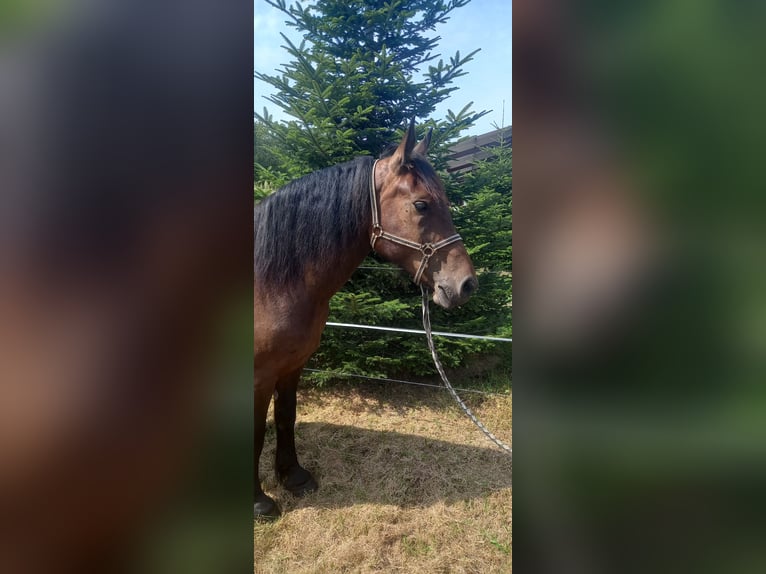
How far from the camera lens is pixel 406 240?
1.16 metres

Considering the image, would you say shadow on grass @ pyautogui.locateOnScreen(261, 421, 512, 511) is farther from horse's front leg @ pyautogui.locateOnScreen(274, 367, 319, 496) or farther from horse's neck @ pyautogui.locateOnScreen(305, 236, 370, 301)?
horse's neck @ pyautogui.locateOnScreen(305, 236, 370, 301)

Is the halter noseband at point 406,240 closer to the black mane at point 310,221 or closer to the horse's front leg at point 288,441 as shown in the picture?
the black mane at point 310,221

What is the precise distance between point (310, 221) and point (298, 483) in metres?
0.99

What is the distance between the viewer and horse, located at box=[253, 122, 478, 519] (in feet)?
3.72

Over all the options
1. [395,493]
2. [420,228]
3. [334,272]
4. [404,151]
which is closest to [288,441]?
[395,493]

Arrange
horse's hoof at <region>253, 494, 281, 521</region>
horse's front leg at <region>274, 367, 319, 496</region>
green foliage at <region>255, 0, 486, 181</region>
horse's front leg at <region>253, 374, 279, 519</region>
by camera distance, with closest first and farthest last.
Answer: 1. horse's front leg at <region>253, 374, 279, 519</region>
2. horse's hoof at <region>253, 494, 281, 521</region>
3. horse's front leg at <region>274, 367, 319, 496</region>
4. green foliage at <region>255, 0, 486, 181</region>

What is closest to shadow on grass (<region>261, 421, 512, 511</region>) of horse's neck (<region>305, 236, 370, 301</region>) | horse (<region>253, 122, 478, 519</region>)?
horse (<region>253, 122, 478, 519</region>)

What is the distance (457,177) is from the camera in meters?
2.31

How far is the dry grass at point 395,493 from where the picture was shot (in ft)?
3.67

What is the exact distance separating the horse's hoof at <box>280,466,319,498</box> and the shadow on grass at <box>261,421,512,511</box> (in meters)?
0.02

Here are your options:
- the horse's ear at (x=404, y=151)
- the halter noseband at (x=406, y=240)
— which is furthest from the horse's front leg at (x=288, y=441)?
the horse's ear at (x=404, y=151)
